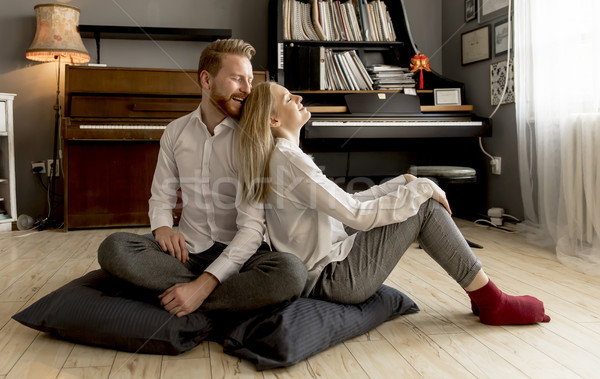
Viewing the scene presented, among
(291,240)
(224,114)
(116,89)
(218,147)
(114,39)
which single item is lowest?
(291,240)

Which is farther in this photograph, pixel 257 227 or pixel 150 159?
pixel 150 159

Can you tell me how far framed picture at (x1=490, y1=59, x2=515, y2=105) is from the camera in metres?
3.38

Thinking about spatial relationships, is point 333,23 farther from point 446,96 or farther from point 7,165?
point 7,165

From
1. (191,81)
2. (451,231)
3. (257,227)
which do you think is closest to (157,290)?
(257,227)

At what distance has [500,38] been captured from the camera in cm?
346

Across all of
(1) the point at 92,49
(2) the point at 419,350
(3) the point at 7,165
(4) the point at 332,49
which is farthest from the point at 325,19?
(2) the point at 419,350

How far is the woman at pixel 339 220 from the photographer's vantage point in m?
1.53

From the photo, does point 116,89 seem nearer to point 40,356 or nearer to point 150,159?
point 150,159

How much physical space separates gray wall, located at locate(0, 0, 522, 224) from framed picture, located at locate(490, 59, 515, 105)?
88mm

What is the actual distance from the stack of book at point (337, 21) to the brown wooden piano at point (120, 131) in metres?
0.42

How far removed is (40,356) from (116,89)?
8.19 ft

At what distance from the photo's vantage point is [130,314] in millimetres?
1528

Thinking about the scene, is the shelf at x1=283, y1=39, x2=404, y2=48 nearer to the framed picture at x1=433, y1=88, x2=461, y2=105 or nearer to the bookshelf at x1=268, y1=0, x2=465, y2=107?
the bookshelf at x1=268, y1=0, x2=465, y2=107

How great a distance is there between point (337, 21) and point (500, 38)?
109 centimetres
